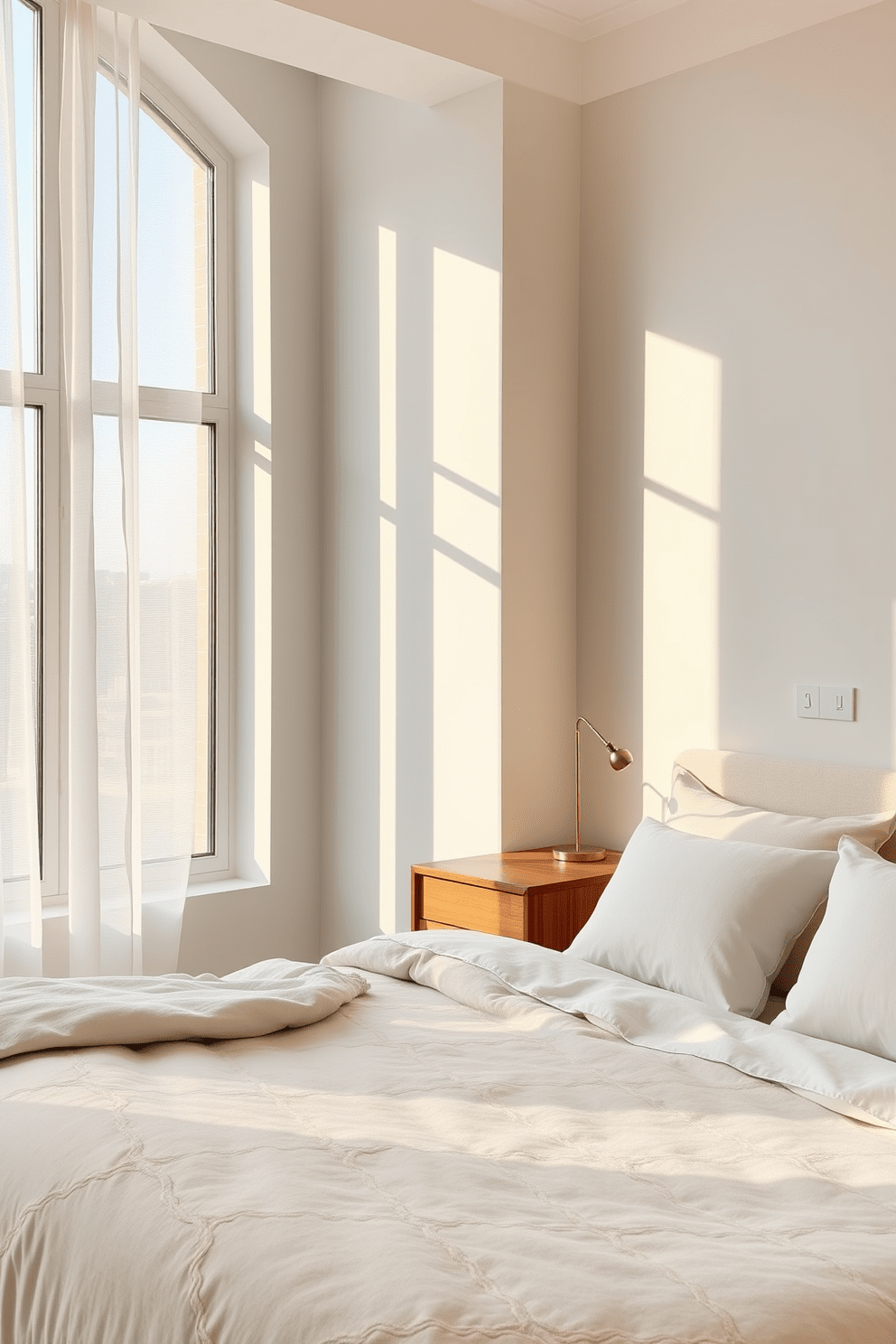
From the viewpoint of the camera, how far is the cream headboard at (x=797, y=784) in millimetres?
3010

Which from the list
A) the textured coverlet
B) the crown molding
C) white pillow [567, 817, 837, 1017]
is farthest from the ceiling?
the textured coverlet

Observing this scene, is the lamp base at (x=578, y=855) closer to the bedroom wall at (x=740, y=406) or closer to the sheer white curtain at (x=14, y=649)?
the bedroom wall at (x=740, y=406)

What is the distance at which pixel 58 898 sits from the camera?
375cm

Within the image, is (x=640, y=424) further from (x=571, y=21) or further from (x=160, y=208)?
(x=160, y=208)

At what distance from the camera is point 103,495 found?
3533 mm

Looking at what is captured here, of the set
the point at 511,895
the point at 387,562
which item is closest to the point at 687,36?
the point at 387,562

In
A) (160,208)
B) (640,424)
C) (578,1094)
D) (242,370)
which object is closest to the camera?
(578,1094)

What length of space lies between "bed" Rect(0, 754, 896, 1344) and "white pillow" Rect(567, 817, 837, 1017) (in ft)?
0.35

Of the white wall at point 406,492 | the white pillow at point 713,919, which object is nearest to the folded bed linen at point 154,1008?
the white pillow at point 713,919

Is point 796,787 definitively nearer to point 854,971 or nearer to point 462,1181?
point 854,971

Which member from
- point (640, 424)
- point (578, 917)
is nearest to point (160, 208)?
point (640, 424)

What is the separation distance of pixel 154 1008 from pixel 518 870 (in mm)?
1375

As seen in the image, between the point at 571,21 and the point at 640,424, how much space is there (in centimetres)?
118

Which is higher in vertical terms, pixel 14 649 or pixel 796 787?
pixel 14 649
